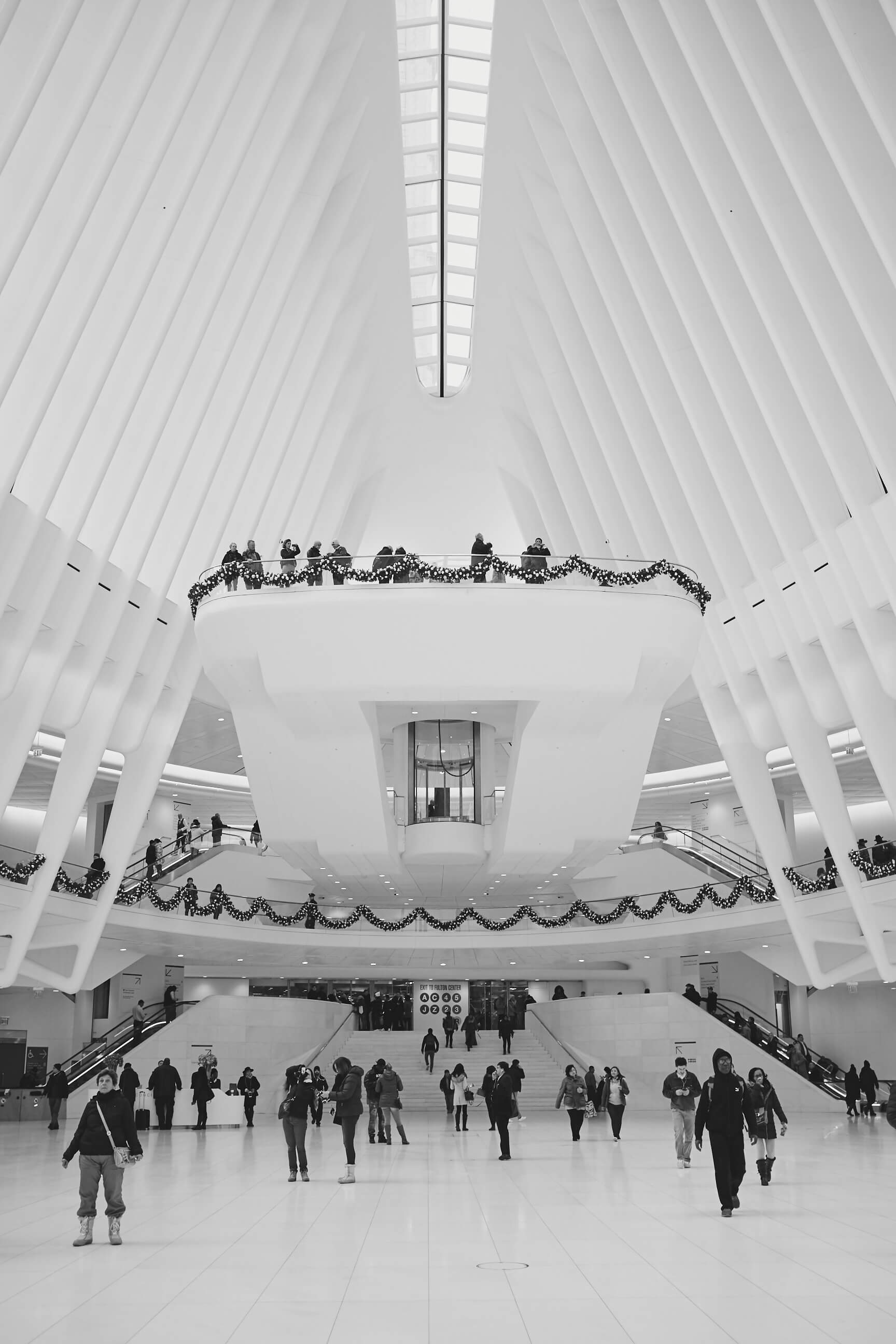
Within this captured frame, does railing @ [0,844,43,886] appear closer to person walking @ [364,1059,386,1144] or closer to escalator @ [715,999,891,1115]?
person walking @ [364,1059,386,1144]

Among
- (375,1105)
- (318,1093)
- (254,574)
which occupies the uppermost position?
(254,574)

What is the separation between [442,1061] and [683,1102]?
19.5 m

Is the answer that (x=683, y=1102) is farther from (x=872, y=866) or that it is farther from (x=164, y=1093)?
(x=164, y=1093)

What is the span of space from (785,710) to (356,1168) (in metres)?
13.3

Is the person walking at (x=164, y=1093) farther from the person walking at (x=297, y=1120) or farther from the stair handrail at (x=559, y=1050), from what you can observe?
the stair handrail at (x=559, y=1050)

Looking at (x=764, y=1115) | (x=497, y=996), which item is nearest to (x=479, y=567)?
(x=764, y=1115)

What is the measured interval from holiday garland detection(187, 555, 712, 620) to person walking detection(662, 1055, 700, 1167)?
9.34 meters

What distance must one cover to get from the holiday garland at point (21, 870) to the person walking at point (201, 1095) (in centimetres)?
569

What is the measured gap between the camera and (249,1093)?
25562mm

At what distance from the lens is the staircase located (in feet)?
101

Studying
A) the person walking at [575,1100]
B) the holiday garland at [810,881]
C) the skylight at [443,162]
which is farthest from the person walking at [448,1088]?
the skylight at [443,162]

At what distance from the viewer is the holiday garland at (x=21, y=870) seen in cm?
2234

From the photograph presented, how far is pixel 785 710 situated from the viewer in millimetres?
24453

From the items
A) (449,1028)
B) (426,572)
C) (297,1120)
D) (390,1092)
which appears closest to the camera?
(297,1120)
